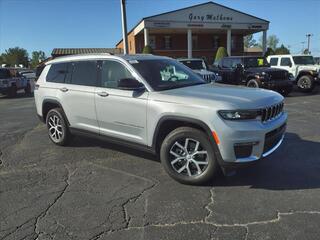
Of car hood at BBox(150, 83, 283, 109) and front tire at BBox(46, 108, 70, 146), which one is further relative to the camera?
front tire at BBox(46, 108, 70, 146)

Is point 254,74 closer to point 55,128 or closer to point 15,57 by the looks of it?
point 55,128

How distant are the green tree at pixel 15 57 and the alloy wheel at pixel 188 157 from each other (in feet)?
286

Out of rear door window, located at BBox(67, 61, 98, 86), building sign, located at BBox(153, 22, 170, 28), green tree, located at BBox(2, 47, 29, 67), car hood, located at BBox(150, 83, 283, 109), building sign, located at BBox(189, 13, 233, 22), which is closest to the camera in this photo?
car hood, located at BBox(150, 83, 283, 109)

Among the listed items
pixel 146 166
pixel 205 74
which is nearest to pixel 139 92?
pixel 146 166

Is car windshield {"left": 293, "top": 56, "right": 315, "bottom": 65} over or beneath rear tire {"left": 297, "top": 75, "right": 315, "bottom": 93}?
over

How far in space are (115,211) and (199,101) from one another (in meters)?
1.69

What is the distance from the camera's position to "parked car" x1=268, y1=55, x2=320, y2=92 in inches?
603

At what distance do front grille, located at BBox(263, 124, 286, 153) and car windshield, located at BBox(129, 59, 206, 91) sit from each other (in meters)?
1.54

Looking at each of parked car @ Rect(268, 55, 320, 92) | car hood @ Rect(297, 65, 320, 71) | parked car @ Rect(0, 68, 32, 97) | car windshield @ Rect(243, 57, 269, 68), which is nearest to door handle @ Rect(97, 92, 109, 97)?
car windshield @ Rect(243, 57, 269, 68)

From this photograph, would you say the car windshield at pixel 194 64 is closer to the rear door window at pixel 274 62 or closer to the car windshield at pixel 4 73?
the rear door window at pixel 274 62

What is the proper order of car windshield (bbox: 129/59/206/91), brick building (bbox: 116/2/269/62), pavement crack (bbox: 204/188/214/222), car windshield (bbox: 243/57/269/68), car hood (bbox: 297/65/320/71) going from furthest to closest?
brick building (bbox: 116/2/269/62), car hood (bbox: 297/65/320/71), car windshield (bbox: 243/57/269/68), car windshield (bbox: 129/59/206/91), pavement crack (bbox: 204/188/214/222)

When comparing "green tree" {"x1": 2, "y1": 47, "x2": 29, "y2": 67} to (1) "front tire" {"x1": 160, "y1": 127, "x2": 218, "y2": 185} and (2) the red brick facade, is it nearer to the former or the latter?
(2) the red brick facade

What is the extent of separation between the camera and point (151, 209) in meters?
3.69

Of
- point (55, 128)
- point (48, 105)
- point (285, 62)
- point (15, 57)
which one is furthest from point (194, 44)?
point (15, 57)
